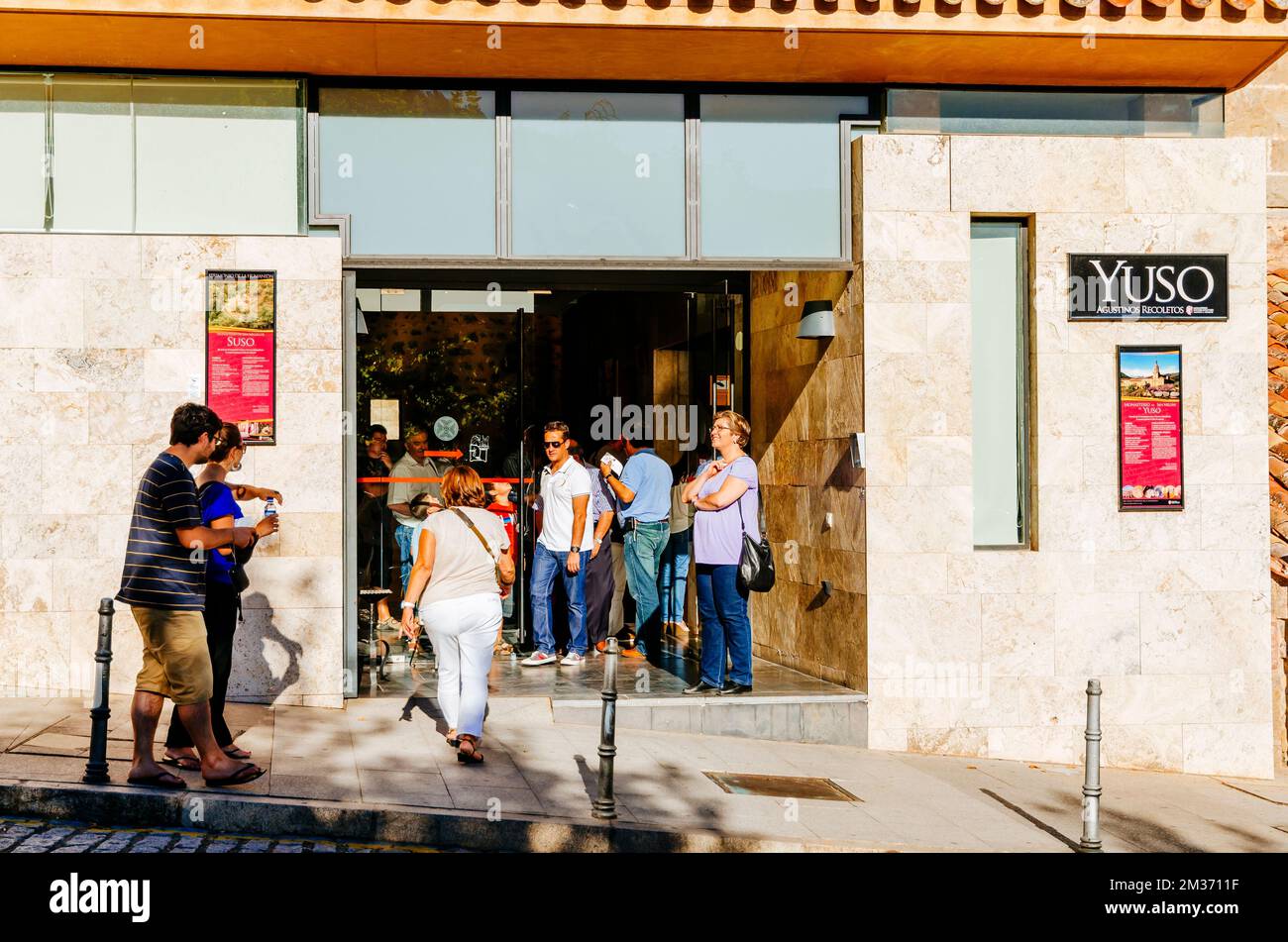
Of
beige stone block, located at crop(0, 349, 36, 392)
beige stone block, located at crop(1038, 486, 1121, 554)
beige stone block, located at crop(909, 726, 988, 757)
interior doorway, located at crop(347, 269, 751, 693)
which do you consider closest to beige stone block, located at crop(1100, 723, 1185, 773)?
beige stone block, located at crop(909, 726, 988, 757)

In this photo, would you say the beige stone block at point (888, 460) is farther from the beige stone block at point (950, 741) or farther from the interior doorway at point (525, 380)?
the interior doorway at point (525, 380)

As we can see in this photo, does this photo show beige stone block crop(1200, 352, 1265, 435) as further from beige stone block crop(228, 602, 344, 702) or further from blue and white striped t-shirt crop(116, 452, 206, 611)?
blue and white striped t-shirt crop(116, 452, 206, 611)

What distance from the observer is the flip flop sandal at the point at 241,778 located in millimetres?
7391

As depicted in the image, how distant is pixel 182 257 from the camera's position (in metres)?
9.93

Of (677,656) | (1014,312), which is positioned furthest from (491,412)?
(1014,312)

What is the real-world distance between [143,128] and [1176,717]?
30.7 ft

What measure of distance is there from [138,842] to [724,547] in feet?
15.9

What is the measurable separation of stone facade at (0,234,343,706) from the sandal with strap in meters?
Result: 2.15

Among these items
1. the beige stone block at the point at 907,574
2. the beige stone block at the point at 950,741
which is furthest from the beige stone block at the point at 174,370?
the beige stone block at the point at 950,741

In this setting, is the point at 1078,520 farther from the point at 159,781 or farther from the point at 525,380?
the point at 159,781

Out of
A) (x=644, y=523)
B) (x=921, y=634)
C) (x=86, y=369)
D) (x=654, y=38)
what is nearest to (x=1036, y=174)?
(x=654, y=38)

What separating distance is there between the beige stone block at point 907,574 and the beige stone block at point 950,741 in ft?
3.58
